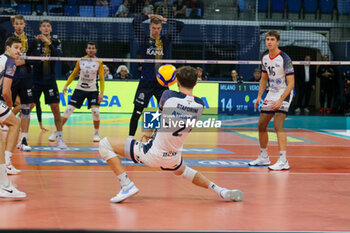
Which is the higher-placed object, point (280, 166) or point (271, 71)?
point (271, 71)

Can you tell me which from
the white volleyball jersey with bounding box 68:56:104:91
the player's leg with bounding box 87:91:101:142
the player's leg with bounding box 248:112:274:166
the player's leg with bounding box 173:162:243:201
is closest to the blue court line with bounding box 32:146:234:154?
→ the player's leg with bounding box 87:91:101:142

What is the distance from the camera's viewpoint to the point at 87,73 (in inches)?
490

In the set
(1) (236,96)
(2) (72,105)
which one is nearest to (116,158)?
(2) (72,105)

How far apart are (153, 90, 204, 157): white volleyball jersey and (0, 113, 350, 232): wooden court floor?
0.70m

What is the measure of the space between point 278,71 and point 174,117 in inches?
142

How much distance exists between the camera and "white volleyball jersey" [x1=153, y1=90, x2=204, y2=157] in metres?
6.15

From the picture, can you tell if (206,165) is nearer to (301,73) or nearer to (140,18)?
(140,18)

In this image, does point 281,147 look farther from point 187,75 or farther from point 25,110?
point 25,110

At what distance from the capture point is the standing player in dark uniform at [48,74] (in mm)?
11109

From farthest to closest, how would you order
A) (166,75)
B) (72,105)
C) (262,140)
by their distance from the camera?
(72,105), (262,140), (166,75)

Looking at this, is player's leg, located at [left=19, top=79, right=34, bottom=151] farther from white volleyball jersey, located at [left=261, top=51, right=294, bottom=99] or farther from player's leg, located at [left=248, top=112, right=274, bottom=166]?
white volleyball jersey, located at [left=261, top=51, right=294, bottom=99]

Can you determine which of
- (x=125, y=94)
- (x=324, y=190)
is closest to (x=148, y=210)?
(x=324, y=190)

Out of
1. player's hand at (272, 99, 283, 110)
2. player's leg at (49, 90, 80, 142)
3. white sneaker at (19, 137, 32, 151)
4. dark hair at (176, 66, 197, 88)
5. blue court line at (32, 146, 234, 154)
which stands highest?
dark hair at (176, 66, 197, 88)

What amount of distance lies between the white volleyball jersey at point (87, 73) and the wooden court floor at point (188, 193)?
49.4 inches
